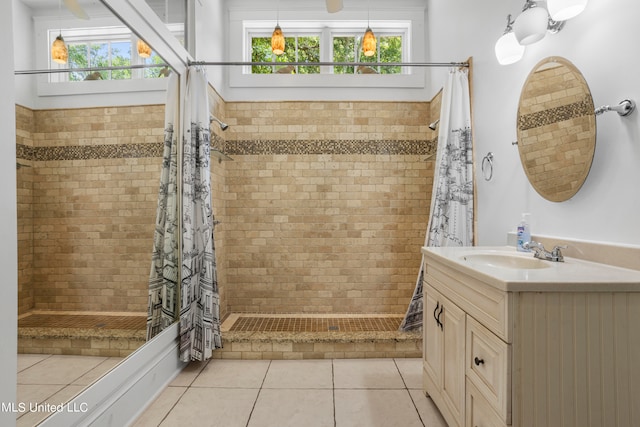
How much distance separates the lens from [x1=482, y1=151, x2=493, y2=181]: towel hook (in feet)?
6.82

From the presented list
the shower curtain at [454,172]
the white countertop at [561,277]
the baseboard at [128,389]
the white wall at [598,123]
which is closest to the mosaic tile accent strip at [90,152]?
the baseboard at [128,389]

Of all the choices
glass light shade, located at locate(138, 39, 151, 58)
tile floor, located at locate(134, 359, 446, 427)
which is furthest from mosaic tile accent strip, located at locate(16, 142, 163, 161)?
tile floor, located at locate(134, 359, 446, 427)

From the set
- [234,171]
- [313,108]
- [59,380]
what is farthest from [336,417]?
[313,108]

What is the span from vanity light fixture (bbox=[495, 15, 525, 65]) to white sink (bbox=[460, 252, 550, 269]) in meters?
1.05

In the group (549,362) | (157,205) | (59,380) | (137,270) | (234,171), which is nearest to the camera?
(549,362)

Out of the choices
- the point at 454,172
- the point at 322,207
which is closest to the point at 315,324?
the point at 322,207

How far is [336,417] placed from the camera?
5.54 ft

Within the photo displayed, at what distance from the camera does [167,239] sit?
2.06m

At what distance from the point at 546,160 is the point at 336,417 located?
172 centimetres

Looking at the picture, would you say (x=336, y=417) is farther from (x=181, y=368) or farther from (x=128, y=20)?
(x=128, y=20)

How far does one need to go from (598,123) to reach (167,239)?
234 centimetres

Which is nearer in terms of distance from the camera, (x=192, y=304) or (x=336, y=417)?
(x=336, y=417)

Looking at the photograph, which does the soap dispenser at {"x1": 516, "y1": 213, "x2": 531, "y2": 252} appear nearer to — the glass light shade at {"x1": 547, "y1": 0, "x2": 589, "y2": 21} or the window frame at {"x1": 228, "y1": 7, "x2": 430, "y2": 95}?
the glass light shade at {"x1": 547, "y1": 0, "x2": 589, "y2": 21}

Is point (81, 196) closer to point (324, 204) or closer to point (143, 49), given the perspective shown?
point (143, 49)
